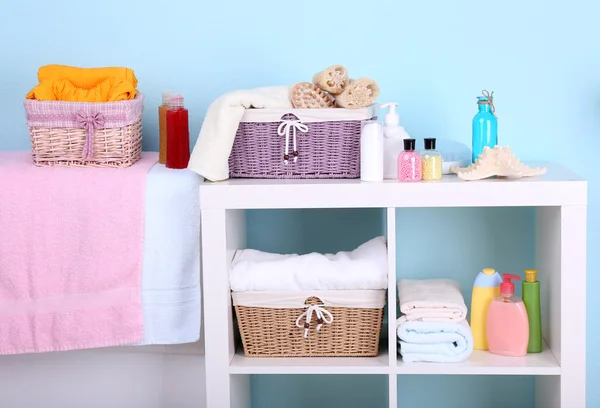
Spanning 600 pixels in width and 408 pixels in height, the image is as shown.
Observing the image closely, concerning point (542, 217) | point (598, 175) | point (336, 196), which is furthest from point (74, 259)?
point (598, 175)

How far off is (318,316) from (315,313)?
0.02 metres

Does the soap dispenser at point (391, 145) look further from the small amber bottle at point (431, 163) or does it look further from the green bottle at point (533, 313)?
the green bottle at point (533, 313)

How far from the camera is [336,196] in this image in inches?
77.5

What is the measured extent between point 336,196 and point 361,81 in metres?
0.28

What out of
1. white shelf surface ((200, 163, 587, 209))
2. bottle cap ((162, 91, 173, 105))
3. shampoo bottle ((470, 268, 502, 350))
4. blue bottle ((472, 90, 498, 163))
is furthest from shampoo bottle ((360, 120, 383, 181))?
bottle cap ((162, 91, 173, 105))

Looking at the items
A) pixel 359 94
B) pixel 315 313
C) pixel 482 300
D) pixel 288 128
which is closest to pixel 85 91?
pixel 288 128

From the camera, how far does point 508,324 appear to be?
2059mm

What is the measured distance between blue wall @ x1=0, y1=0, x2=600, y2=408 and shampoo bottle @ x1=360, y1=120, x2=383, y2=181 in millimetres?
377

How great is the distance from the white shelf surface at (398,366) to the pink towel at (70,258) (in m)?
0.30

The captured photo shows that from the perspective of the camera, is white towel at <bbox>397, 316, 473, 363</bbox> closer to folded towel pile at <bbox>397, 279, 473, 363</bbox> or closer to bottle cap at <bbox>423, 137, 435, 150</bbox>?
folded towel pile at <bbox>397, 279, 473, 363</bbox>

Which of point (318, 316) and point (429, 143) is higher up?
point (429, 143)

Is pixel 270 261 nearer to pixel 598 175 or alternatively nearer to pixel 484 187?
pixel 484 187

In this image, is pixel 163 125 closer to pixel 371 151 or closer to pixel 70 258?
pixel 70 258

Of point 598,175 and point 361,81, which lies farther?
point 598,175
